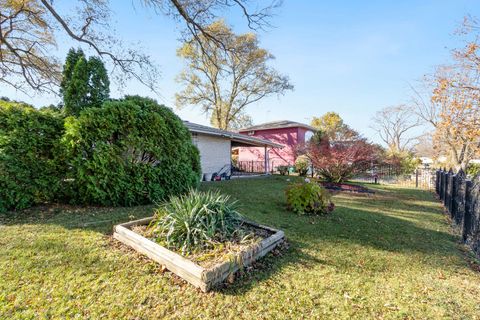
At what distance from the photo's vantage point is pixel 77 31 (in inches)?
364

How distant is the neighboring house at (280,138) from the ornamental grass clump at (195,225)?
1570cm

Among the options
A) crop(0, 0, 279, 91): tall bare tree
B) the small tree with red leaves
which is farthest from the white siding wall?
the small tree with red leaves

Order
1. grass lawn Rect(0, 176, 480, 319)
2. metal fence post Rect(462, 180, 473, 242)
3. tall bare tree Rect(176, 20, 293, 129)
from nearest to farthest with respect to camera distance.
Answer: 1. grass lawn Rect(0, 176, 480, 319)
2. metal fence post Rect(462, 180, 473, 242)
3. tall bare tree Rect(176, 20, 293, 129)

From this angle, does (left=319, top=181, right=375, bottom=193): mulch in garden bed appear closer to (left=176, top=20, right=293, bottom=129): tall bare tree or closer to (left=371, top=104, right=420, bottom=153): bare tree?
(left=176, top=20, right=293, bottom=129): tall bare tree

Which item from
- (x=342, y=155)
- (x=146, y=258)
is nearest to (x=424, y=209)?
(x=342, y=155)

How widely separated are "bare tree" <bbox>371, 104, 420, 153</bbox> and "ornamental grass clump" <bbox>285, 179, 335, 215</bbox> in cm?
3017

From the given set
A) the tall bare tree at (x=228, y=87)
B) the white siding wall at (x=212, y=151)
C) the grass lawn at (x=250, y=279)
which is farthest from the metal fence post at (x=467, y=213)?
the tall bare tree at (x=228, y=87)

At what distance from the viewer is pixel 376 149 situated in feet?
31.8

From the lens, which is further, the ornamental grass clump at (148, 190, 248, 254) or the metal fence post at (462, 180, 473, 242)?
the metal fence post at (462, 180, 473, 242)

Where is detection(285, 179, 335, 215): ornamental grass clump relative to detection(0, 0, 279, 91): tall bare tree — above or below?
below

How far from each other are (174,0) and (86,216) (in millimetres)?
7163

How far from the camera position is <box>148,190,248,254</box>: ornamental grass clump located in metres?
2.90

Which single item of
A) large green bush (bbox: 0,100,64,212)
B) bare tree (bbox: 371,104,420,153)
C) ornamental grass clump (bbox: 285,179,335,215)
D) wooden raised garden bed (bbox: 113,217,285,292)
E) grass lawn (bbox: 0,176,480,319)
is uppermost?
bare tree (bbox: 371,104,420,153)

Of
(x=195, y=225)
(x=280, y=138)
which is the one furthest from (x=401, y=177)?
(x=195, y=225)
